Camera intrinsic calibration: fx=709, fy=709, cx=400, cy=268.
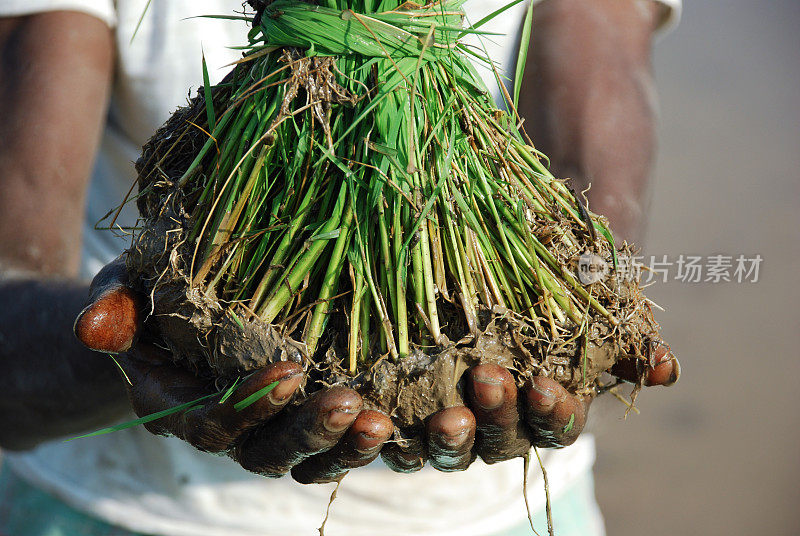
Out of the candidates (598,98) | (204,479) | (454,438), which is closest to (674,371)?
(454,438)

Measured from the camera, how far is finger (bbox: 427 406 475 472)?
32.4 inches

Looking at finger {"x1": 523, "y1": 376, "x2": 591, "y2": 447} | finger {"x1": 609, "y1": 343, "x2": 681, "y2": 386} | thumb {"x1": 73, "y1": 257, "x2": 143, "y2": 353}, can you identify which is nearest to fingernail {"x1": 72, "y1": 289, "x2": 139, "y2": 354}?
thumb {"x1": 73, "y1": 257, "x2": 143, "y2": 353}

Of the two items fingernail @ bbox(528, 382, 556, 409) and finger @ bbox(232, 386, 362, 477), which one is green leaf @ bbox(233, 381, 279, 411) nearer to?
finger @ bbox(232, 386, 362, 477)

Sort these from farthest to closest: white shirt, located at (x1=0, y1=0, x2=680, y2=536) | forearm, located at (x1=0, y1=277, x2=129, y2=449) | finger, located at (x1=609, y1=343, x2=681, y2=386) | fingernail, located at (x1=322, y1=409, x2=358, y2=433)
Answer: white shirt, located at (x1=0, y1=0, x2=680, y2=536) < forearm, located at (x1=0, y1=277, x2=129, y2=449) < finger, located at (x1=609, y1=343, x2=681, y2=386) < fingernail, located at (x1=322, y1=409, x2=358, y2=433)

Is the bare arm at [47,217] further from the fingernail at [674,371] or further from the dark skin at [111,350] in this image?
the fingernail at [674,371]

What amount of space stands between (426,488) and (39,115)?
1.06 metres

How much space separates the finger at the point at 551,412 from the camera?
0.85m

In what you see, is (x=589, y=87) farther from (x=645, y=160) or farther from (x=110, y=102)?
(x=110, y=102)

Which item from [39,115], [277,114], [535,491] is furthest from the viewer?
[535,491]

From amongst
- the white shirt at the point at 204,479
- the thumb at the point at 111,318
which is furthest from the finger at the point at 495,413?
the white shirt at the point at 204,479

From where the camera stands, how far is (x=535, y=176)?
3.10ft

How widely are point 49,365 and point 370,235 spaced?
2.52 feet

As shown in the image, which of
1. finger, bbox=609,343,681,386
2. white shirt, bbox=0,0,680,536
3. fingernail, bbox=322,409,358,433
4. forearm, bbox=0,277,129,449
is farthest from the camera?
white shirt, bbox=0,0,680,536

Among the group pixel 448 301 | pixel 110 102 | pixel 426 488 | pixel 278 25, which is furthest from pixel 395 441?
pixel 110 102
